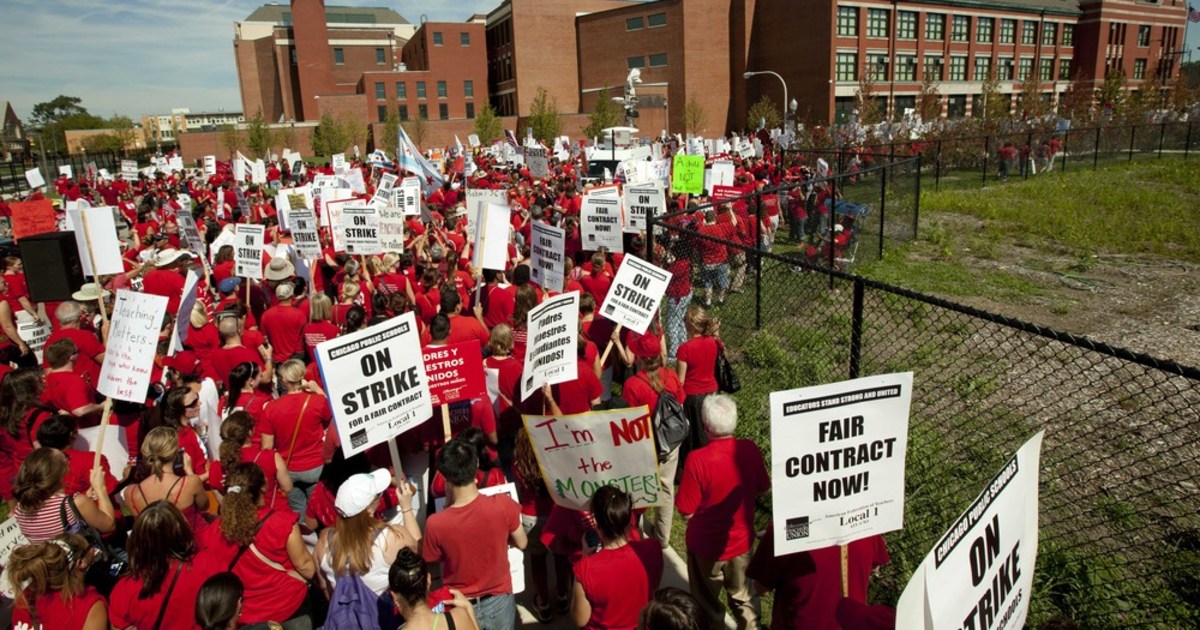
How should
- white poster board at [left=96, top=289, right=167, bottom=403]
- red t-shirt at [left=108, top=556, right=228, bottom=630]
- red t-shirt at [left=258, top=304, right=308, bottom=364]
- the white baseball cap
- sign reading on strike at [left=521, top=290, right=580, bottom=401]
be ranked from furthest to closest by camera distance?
red t-shirt at [left=258, top=304, right=308, bottom=364] < white poster board at [left=96, top=289, right=167, bottom=403] < sign reading on strike at [left=521, top=290, right=580, bottom=401] < the white baseball cap < red t-shirt at [left=108, top=556, right=228, bottom=630]

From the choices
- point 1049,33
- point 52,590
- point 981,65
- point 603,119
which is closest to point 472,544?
point 52,590

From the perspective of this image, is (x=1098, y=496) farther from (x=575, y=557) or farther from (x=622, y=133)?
(x=622, y=133)

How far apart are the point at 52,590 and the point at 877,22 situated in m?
72.8

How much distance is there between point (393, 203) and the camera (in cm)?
1400

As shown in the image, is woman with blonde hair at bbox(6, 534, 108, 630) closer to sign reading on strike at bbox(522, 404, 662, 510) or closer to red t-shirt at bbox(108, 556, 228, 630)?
red t-shirt at bbox(108, 556, 228, 630)

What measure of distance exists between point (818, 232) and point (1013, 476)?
1338 centimetres

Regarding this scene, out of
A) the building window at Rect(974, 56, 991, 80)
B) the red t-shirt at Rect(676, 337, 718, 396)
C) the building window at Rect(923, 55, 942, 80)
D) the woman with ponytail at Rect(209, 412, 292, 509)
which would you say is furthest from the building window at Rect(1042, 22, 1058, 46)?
the woman with ponytail at Rect(209, 412, 292, 509)

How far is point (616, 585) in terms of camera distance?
3.61 meters

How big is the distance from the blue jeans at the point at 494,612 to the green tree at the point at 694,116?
62844 mm

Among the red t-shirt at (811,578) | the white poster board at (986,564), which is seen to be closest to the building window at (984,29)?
the red t-shirt at (811,578)

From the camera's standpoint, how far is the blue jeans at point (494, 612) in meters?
4.29

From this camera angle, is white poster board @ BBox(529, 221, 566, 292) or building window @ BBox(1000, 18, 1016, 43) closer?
white poster board @ BBox(529, 221, 566, 292)

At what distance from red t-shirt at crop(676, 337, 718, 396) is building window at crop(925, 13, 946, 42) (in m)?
72.2

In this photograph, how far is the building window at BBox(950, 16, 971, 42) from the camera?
68.0 m
